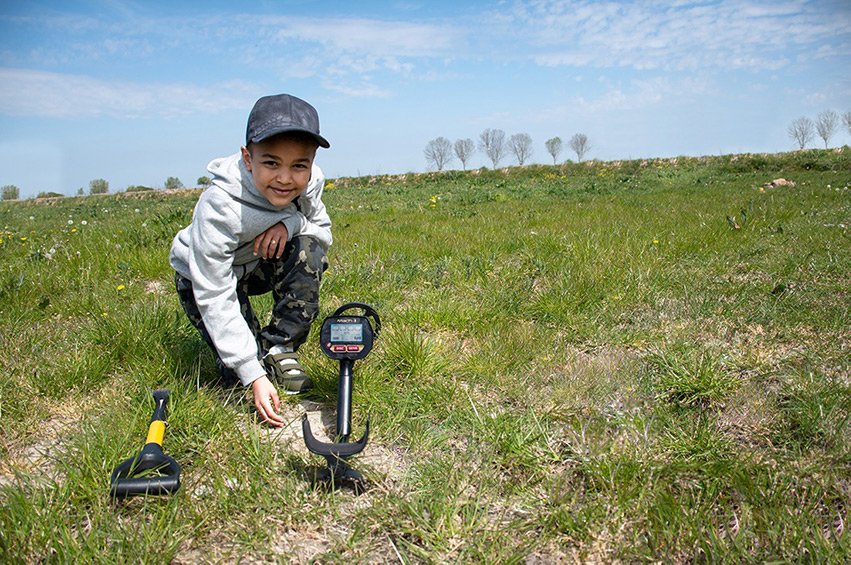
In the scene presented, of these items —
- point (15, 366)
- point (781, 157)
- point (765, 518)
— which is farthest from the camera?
point (781, 157)

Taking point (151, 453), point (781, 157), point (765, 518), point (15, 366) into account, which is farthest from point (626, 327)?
point (781, 157)

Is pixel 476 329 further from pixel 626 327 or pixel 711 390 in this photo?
pixel 711 390

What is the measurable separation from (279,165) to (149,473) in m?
1.31

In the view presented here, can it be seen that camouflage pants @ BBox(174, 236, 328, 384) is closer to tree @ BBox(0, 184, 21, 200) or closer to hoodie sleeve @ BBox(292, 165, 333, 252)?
hoodie sleeve @ BBox(292, 165, 333, 252)

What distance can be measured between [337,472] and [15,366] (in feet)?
6.51

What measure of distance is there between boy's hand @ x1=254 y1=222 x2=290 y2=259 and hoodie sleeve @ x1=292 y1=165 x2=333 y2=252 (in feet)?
0.16

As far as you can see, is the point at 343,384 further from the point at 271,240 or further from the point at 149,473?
the point at 271,240

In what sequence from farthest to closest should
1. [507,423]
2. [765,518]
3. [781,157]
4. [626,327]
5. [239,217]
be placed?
1. [781,157]
2. [626,327]
3. [239,217]
4. [507,423]
5. [765,518]

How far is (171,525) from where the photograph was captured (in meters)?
1.71

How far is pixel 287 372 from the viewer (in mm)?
2723

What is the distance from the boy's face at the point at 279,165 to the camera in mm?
2287

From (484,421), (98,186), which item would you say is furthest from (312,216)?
(98,186)

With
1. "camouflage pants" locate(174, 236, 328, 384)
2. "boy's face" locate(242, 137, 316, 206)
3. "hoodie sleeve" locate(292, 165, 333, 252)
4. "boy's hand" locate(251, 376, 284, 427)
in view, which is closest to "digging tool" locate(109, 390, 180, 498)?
"boy's hand" locate(251, 376, 284, 427)

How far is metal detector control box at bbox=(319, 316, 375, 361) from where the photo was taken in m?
2.25
